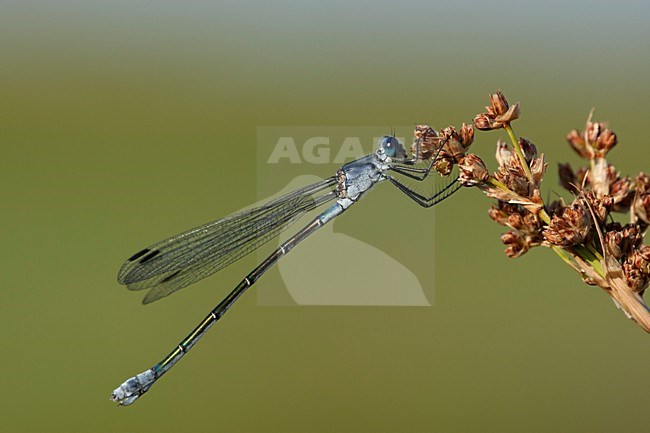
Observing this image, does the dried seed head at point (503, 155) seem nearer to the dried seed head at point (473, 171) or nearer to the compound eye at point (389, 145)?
the dried seed head at point (473, 171)

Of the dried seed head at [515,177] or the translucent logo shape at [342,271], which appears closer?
the dried seed head at [515,177]

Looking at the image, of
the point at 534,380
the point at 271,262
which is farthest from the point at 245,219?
the point at 534,380

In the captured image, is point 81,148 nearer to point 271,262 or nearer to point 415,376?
point 415,376

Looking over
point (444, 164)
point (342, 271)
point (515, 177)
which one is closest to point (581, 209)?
point (515, 177)

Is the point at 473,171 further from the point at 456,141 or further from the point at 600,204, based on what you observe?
the point at 600,204

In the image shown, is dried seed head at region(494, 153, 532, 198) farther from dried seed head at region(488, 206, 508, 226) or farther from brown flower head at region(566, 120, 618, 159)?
brown flower head at region(566, 120, 618, 159)

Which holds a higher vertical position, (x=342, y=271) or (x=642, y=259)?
(x=342, y=271)

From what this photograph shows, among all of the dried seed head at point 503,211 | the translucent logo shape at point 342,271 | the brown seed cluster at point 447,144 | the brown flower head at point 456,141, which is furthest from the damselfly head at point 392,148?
the translucent logo shape at point 342,271
